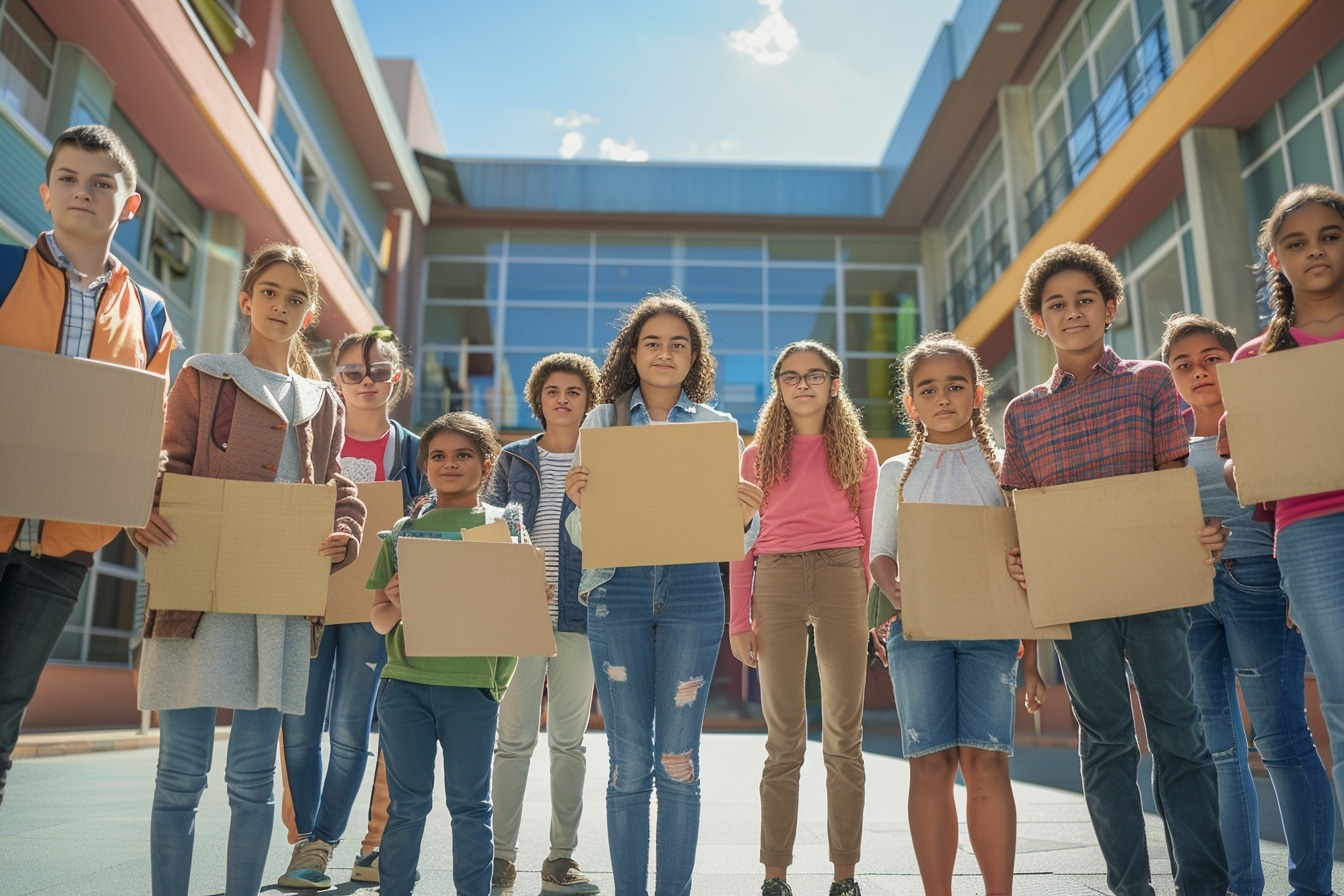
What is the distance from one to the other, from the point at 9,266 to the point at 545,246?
16441 millimetres

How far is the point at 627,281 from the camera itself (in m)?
18.3

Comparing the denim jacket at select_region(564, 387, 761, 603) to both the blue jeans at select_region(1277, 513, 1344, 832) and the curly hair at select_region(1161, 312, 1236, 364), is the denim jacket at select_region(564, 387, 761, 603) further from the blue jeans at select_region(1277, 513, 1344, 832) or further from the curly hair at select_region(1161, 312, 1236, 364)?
the curly hair at select_region(1161, 312, 1236, 364)

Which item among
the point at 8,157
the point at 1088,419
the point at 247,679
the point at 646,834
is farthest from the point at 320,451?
the point at 8,157

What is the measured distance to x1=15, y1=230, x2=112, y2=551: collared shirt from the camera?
238cm

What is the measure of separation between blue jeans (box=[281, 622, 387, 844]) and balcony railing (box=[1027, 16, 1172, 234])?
971 cm

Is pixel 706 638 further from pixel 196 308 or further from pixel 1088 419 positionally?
pixel 196 308

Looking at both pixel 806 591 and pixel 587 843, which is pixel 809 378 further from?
pixel 587 843

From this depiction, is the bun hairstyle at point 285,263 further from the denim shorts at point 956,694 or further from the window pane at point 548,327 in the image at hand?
the window pane at point 548,327

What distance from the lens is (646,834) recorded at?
2.52 m

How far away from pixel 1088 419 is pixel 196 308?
436 inches

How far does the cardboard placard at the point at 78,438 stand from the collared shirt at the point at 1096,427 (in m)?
2.12

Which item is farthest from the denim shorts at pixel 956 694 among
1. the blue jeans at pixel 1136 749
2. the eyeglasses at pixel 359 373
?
the eyeglasses at pixel 359 373

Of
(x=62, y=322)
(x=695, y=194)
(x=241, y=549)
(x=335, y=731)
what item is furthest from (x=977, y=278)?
(x=62, y=322)

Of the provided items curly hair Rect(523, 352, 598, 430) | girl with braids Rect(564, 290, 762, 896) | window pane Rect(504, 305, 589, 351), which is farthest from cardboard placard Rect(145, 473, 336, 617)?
window pane Rect(504, 305, 589, 351)
